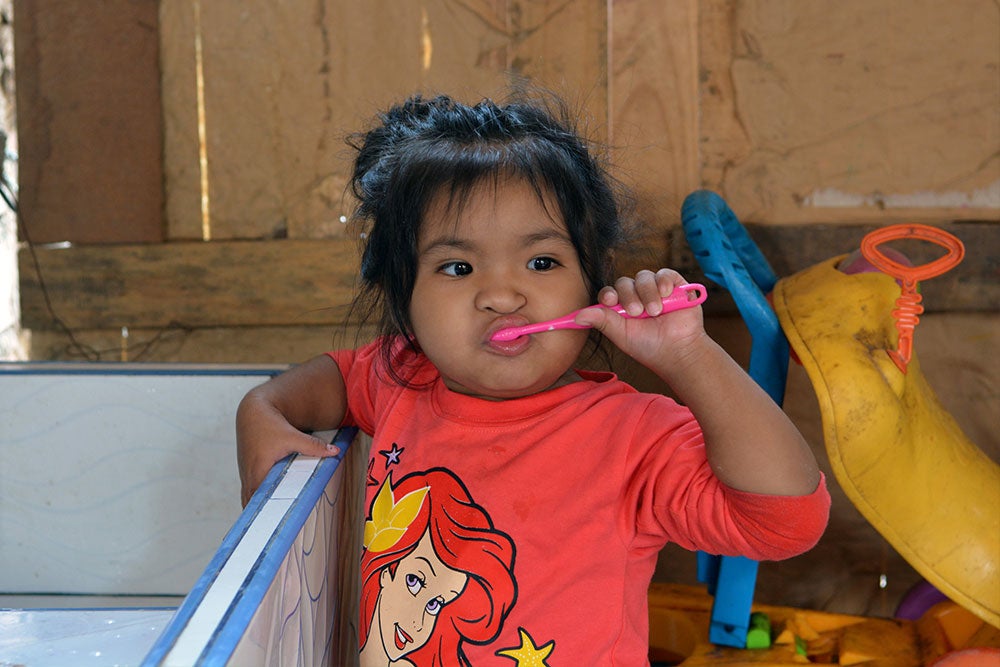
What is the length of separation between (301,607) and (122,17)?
1513mm

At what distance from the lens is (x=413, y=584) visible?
1087 millimetres

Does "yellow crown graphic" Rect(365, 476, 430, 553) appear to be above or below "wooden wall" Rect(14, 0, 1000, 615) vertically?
below

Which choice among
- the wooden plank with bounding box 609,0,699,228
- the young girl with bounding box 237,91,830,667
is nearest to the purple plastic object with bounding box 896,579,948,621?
the wooden plank with bounding box 609,0,699,228

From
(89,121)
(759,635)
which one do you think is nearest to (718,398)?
(759,635)

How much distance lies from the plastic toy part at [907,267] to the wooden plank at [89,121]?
1412 mm

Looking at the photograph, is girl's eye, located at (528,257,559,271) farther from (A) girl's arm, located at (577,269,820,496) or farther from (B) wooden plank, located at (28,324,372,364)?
(B) wooden plank, located at (28,324,372,364)

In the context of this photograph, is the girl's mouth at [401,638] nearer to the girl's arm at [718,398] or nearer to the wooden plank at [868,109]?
the girl's arm at [718,398]

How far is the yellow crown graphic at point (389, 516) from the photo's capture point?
3.70ft

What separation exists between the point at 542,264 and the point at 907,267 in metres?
0.54

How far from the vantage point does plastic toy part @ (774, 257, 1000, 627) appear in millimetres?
1317

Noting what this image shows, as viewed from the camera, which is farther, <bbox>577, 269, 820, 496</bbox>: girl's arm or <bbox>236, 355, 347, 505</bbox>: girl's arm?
<bbox>236, 355, 347, 505</bbox>: girl's arm

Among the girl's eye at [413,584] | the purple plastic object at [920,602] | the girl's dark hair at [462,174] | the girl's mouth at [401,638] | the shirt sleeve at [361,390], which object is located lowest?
the purple plastic object at [920,602]

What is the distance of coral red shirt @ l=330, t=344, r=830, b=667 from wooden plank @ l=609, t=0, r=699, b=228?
2.63 ft

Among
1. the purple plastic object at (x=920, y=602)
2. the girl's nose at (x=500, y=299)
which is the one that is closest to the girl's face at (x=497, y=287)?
the girl's nose at (x=500, y=299)
